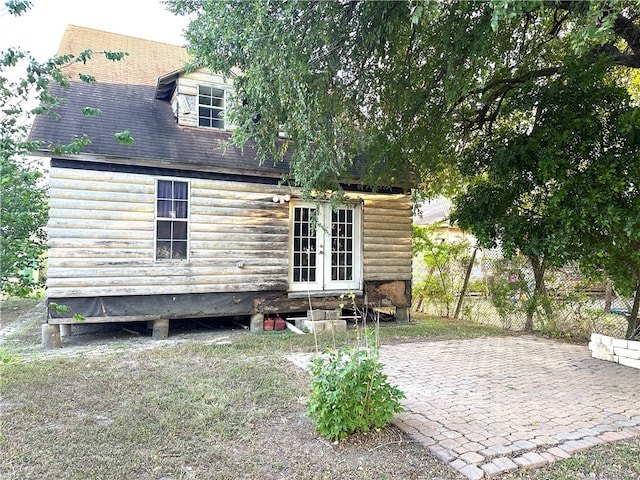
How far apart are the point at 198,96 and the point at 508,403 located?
7.87 m

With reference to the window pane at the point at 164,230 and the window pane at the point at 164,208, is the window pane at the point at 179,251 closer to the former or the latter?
the window pane at the point at 164,230

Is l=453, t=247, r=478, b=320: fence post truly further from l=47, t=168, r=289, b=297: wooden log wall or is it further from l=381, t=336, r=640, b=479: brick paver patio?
l=47, t=168, r=289, b=297: wooden log wall

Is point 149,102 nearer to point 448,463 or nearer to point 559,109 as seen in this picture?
point 559,109

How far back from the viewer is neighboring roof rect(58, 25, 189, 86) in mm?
10516

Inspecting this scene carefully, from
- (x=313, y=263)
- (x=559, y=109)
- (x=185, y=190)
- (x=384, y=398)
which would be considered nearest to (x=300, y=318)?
(x=313, y=263)

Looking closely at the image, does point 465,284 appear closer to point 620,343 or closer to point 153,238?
point 620,343

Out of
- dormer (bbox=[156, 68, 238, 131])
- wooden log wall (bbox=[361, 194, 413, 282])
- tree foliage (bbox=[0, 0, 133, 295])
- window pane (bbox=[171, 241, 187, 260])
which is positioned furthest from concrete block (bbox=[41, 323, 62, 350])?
wooden log wall (bbox=[361, 194, 413, 282])

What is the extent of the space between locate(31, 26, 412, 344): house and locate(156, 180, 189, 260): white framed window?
19 millimetres

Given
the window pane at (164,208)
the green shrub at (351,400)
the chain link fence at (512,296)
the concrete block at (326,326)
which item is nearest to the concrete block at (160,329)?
the window pane at (164,208)

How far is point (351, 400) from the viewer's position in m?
3.31

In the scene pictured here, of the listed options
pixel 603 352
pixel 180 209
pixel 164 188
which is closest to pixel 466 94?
pixel 603 352

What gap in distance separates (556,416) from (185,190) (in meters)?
6.66

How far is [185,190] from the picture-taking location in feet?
25.3

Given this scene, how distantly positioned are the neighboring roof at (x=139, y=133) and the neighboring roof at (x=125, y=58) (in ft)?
4.99
